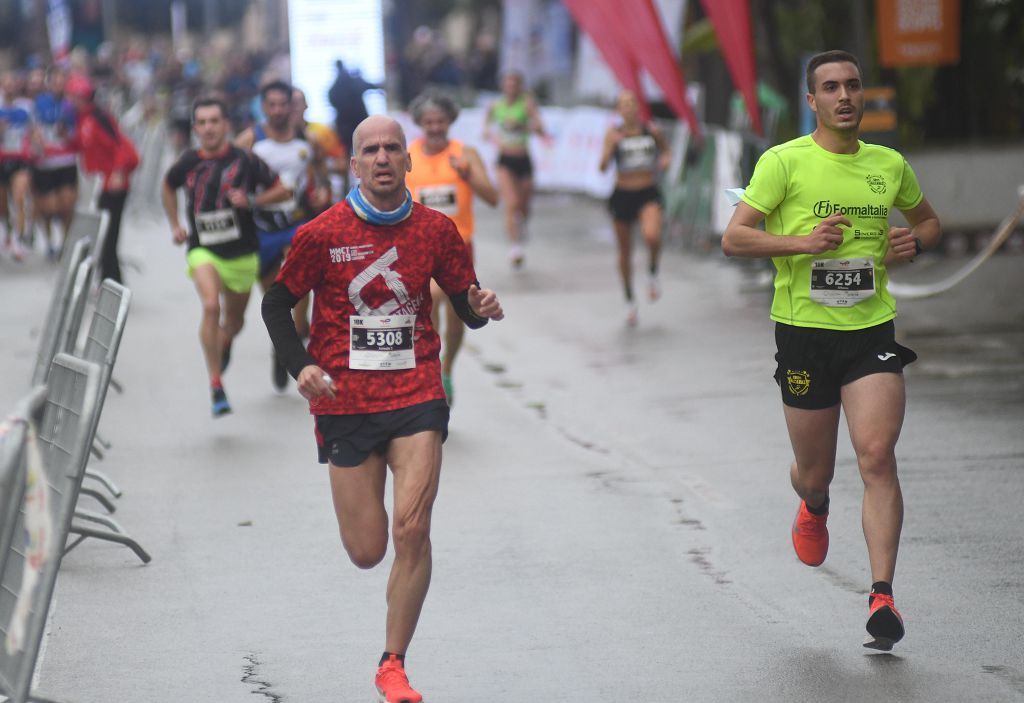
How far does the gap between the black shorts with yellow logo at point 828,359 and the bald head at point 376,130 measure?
1524 millimetres

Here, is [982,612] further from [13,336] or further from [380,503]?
[13,336]

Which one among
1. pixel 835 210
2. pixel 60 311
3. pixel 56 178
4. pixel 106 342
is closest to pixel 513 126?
pixel 56 178

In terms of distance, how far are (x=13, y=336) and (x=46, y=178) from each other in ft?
16.4

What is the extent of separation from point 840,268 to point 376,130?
1.71 m

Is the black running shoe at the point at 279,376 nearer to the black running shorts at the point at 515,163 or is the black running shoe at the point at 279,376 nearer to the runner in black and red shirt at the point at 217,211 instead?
the runner in black and red shirt at the point at 217,211

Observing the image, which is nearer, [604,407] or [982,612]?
[982,612]

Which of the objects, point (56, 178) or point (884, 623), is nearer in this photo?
point (884, 623)

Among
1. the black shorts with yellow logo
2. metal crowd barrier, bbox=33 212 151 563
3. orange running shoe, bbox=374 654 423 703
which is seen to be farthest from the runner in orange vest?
orange running shoe, bbox=374 654 423 703

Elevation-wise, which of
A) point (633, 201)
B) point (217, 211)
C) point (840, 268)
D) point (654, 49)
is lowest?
point (633, 201)

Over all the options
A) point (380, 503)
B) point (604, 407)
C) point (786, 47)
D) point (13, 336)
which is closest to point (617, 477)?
point (604, 407)

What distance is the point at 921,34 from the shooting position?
55.9 ft

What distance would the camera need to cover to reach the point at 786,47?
22500 mm

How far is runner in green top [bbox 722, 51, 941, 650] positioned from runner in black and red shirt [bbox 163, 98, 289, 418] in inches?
204

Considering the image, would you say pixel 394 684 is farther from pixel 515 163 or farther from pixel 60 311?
pixel 515 163
